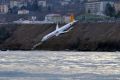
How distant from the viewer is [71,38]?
13500cm

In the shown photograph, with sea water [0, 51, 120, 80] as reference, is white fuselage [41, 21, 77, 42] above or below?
below

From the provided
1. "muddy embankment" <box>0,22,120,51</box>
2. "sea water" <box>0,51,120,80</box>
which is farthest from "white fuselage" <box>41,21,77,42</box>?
"sea water" <box>0,51,120,80</box>

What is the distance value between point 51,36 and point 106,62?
58.1 meters

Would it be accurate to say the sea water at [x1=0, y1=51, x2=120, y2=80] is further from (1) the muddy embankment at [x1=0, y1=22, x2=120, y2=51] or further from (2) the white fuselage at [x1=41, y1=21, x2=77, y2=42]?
(2) the white fuselage at [x1=41, y1=21, x2=77, y2=42]

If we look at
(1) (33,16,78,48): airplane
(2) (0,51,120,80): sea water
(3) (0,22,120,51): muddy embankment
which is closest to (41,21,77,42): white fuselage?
(1) (33,16,78,48): airplane

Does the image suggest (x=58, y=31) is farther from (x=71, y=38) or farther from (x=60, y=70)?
(x=60, y=70)

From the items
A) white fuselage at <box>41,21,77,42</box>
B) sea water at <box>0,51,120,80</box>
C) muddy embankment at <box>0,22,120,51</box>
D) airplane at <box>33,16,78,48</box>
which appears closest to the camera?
sea water at <box>0,51,120,80</box>

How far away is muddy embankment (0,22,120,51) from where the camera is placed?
125000mm

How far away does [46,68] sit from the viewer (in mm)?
70625

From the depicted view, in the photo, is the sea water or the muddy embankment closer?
the sea water

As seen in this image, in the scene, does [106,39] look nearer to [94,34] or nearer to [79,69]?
[94,34]

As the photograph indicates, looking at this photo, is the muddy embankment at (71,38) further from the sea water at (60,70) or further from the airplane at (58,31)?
the sea water at (60,70)

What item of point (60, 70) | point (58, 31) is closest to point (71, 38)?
point (58, 31)

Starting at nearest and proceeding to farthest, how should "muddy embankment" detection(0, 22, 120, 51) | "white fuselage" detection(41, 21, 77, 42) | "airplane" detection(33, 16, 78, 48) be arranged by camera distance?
"muddy embankment" detection(0, 22, 120, 51) < "airplane" detection(33, 16, 78, 48) < "white fuselage" detection(41, 21, 77, 42)
